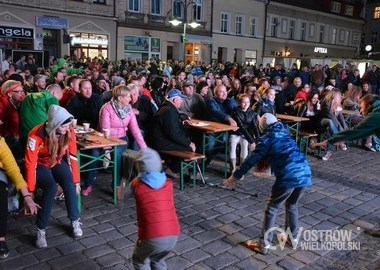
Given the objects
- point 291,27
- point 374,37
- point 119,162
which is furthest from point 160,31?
point 374,37

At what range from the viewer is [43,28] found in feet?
72.2

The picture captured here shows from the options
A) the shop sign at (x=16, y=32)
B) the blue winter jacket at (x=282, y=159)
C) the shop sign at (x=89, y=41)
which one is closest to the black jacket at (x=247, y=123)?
the blue winter jacket at (x=282, y=159)

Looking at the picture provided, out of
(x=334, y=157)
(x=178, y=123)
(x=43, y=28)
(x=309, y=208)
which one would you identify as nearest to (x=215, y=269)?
(x=309, y=208)

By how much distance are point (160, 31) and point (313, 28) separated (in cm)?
2004

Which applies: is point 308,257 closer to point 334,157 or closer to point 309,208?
point 309,208

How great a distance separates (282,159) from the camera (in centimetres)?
421

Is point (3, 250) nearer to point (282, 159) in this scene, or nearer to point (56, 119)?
point (56, 119)

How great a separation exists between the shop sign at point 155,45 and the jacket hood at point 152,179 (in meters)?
25.3

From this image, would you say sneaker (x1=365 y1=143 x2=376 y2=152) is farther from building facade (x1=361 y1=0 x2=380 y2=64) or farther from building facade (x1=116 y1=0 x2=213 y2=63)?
building facade (x1=361 y1=0 x2=380 y2=64)

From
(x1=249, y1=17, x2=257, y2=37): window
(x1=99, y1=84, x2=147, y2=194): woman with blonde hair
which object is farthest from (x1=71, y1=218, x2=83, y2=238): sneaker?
(x1=249, y1=17, x2=257, y2=37): window

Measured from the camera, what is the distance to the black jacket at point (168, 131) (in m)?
6.05

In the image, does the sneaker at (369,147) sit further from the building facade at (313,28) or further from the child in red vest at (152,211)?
the building facade at (313,28)

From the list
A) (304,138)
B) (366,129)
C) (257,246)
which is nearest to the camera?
(366,129)

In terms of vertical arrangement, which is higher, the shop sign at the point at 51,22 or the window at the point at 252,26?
the window at the point at 252,26
